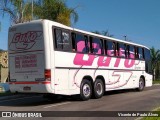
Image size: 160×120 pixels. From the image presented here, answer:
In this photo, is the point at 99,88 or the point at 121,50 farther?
the point at 121,50

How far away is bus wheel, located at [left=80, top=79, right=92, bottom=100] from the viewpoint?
18.3m

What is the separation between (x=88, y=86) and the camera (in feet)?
Answer: 62.1

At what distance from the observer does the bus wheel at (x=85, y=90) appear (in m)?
18.3

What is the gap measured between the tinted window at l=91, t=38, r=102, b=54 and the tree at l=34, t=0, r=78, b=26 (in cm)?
1565

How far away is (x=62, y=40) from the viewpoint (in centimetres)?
1716

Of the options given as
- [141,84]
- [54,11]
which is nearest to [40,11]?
[54,11]

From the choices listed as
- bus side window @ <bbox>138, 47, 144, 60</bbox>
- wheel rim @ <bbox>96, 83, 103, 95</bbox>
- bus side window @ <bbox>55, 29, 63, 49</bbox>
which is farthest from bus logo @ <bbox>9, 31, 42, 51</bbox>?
bus side window @ <bbox>138, 47, 144, 60</bbox>

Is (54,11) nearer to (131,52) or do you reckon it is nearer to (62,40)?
(131,52)

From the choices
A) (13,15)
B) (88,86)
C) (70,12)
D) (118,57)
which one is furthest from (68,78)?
(70,12)

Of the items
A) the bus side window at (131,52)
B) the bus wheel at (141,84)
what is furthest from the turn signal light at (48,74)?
the bus wheel at (141,84)

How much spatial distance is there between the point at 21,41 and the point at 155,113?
729cm

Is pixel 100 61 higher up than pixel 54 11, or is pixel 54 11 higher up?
pixel 54 11

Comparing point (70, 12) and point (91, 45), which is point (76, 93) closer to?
point (91, 45)

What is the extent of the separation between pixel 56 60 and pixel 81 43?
245 cm
